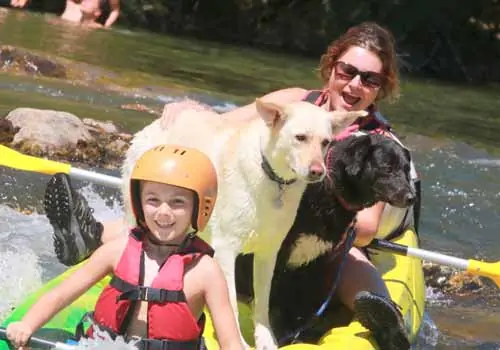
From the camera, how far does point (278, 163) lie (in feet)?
13.7

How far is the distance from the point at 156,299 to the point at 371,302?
1182mm

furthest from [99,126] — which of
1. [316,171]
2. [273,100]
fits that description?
[316,171]

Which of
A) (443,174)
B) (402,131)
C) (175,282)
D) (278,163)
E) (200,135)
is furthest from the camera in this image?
(402,131)

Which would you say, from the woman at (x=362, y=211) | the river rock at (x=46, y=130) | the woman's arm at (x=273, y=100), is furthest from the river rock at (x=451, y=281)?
the river rock at (x=46, y=130)

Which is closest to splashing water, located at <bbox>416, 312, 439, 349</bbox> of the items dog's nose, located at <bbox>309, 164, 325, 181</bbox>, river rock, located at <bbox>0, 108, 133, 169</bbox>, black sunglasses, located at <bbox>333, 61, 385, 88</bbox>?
black sunglasses, located at <bbox>333, 61, 385, 88</bbox>

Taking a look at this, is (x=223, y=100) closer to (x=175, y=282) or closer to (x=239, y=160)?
(x=239, y=160)

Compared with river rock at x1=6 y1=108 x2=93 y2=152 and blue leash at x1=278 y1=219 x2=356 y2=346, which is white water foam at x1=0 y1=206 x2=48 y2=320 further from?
river rock at x1=6 y1=108 x2=93 y2=152

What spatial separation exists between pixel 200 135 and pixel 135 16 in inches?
752

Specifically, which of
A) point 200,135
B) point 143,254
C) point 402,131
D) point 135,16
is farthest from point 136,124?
point 135,16

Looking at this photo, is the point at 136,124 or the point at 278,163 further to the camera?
the point at 136,124

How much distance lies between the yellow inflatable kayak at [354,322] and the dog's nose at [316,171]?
2.18 ft

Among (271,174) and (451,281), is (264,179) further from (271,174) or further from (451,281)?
(451,281)

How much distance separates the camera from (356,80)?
16.3 ft

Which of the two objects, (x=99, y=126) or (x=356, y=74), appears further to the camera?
(x=99, y=126)
